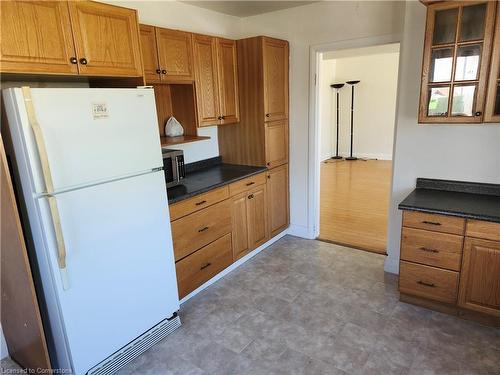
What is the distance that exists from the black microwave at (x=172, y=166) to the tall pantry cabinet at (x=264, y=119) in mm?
914

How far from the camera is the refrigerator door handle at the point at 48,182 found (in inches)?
60.6

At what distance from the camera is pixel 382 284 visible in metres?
2.87

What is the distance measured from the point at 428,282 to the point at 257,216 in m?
1.62

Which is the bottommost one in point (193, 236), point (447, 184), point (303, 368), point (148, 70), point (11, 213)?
point (303, 368)

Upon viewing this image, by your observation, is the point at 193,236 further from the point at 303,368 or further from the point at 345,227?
the point at 345,227

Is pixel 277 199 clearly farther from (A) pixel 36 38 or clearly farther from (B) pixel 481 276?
(A) pixel 36 38

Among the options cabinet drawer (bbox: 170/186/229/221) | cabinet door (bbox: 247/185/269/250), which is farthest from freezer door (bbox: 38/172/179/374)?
cabinet door (bbox: 247/185/269/250)

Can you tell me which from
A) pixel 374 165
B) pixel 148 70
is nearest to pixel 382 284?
pixel 148 70

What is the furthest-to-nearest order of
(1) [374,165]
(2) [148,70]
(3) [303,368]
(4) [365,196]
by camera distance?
(1) [374,165], (4) [365,196], (2) [148,70], (3) [303,368]

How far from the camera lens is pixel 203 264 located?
2.80 metres

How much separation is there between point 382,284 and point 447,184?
0.99 m

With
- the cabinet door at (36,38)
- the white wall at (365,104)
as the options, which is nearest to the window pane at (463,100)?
the cabinet door at (36,38)

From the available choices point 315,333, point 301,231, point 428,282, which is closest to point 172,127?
Answer: point 301,231

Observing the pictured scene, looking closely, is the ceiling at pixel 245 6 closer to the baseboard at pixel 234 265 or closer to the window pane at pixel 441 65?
the window pane at pixel 441 65
